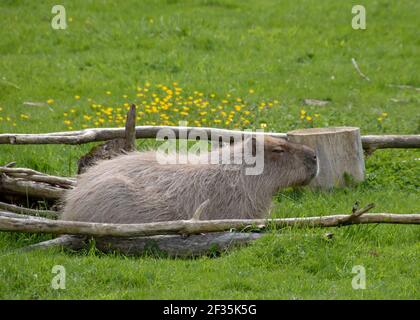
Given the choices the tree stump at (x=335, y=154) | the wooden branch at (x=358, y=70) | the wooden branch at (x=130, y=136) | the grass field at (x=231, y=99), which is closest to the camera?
the grass field at (x=231, y=99)

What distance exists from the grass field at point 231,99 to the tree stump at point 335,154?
0.59 feet

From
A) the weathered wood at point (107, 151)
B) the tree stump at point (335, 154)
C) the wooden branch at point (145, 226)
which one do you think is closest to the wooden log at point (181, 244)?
the wooden branch at point (145, 226)

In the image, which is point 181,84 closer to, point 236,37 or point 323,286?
point 236,37

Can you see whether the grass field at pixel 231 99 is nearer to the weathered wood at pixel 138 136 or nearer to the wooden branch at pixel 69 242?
the wooden branch at pixel 69 242

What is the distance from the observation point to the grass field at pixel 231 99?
6.62 metres

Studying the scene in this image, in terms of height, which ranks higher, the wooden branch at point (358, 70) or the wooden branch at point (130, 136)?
the wooden branch at point (358, 70)

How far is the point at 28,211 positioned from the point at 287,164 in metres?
2.56

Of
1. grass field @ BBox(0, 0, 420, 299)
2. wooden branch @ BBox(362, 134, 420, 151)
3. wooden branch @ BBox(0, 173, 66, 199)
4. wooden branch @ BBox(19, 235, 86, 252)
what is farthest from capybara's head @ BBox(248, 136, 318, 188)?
wooden branch @ BBox(0, 173, 66, 199)

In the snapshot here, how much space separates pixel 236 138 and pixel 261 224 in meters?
2.35

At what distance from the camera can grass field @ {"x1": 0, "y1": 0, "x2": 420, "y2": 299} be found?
662 centimetres

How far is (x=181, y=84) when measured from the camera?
47.9ft

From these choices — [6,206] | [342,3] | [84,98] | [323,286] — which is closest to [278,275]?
[323,286]

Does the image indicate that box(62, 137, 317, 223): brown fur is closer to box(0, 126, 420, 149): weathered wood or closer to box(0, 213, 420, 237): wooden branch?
box(0, 213, 420, 237): wooden branch

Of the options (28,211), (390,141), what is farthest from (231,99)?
(28,211)
